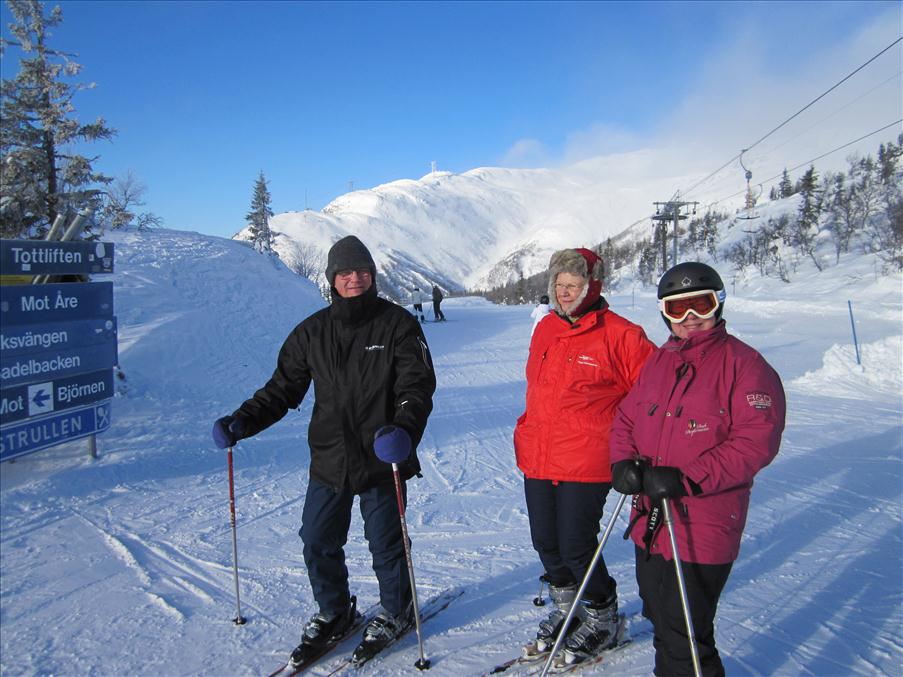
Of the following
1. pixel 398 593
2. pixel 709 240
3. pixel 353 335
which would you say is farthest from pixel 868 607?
pixel 709 240

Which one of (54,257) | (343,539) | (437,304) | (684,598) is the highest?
(54,257)

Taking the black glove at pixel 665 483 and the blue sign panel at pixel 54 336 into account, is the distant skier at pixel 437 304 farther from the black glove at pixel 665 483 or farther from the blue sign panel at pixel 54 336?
the black glove at pixel 665 483

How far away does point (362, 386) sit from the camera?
293cm

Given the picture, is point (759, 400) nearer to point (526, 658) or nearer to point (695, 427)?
point (695, 427)

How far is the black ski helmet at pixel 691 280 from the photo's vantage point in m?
2.35

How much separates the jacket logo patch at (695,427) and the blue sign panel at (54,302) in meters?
5.39

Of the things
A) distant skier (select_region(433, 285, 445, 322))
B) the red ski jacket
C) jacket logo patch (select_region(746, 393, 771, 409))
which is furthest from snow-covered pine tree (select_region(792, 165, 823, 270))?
jacket logo patch (select_region(746, 393, 771, 409))

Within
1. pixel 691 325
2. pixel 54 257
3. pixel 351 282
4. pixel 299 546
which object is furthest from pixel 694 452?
pixel 54 257

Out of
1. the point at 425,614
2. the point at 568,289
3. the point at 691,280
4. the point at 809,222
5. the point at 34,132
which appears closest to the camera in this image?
the point at 691,280

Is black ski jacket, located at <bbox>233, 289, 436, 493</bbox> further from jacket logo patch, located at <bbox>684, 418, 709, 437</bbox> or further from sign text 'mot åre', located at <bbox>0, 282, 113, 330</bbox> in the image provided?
sign text 'mot åre', located at <bbox>0, 282, 113, 330</bbox>

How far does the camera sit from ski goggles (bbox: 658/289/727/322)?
234 cm

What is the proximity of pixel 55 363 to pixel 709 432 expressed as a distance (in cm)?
561

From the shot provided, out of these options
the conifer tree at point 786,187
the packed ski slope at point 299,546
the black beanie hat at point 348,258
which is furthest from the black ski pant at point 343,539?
the conifer tree at point 786,187

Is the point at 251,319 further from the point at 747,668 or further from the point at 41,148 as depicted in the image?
the point at 747,668
